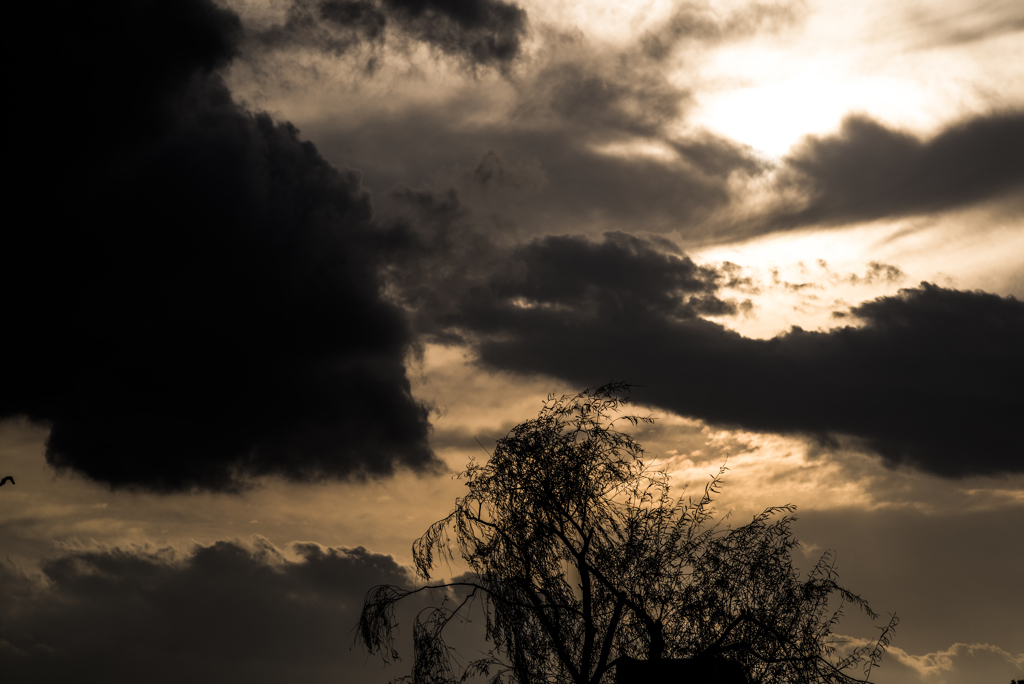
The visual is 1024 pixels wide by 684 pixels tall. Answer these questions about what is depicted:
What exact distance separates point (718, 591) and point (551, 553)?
11.8 ft

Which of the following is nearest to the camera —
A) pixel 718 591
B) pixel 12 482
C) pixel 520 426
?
pixel 12 482

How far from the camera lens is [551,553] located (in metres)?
17.2

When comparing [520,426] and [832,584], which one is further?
[520,426]

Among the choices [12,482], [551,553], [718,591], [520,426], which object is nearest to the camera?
[12,482]

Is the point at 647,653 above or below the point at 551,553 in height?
below

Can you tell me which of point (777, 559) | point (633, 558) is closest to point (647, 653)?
point (633, 558)

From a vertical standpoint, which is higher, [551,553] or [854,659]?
[551,553]

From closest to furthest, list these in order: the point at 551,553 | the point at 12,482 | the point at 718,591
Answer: the point at 12,482
the point at 718,591
the point at 551,553

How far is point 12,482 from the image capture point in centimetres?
→ 1460

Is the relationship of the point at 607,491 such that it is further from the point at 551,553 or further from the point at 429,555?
the point at 429,555

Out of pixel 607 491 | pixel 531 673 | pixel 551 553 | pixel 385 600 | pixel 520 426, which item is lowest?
pixel 531 673

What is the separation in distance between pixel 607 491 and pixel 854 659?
5.74m

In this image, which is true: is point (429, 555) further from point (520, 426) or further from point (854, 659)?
point (854, 659)

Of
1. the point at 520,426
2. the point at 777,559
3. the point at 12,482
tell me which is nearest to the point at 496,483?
the point at 520,426
